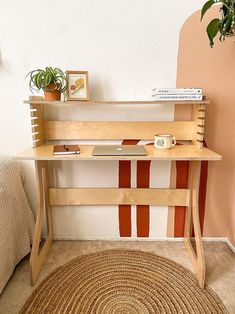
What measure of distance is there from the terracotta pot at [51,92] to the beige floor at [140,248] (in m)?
1.04

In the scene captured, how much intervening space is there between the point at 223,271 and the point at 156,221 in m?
0.52

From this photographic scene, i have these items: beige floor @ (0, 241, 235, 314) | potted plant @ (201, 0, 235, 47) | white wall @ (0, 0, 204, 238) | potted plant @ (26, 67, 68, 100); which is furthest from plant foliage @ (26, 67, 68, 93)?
beige floor @ (0, 241, 235, 314)

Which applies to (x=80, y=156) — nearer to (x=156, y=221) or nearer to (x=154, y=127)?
(x=154, y=127)

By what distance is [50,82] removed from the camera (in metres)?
1.36

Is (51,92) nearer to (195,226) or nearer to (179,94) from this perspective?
(179,94)

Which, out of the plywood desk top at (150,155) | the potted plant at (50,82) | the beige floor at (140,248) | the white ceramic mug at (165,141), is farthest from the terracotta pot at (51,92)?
the beige floor at (140,248)

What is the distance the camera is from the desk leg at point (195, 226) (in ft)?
4.43

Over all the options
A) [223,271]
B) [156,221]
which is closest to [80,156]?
[156,221]

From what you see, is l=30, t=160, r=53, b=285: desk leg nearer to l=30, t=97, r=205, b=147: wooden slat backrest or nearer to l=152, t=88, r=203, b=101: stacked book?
l=30, t=97, r=205, b=147: wooden slat backrest

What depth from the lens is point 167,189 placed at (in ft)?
5.46

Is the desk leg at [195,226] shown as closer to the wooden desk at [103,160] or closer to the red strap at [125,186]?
the wooden desk at [103,160]

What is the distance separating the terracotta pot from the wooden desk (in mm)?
53

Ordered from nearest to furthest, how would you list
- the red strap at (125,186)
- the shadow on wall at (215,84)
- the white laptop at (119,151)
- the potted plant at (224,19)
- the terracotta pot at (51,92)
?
the potted plant at (224,19), the white laptop at (119,151), the terracotta pot at (51,92), the shadow on wall at (215,84), the red strap at (125,186)

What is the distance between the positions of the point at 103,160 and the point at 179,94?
0.61m
